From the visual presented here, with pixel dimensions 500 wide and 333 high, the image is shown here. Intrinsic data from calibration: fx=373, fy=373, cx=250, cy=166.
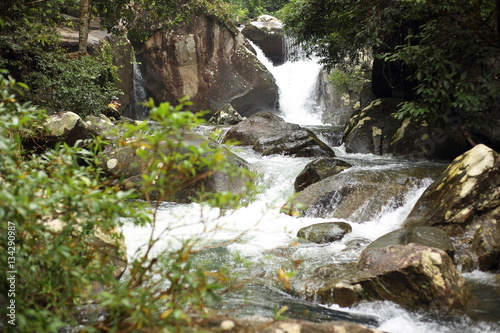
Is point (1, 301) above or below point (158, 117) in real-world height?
below

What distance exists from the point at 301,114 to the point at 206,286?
65.9 ft

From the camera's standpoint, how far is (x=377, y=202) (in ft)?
22.5

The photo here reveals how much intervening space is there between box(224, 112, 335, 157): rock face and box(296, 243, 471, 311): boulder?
661cm

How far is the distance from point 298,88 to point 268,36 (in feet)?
14.5

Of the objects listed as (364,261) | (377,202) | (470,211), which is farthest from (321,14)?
(364,261)

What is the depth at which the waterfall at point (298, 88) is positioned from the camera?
2142 cm

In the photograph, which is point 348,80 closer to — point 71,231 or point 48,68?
point 48,68

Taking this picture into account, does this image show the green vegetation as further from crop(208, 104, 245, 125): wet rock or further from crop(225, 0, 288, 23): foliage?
crop(225, 0, 288, 23): foliage

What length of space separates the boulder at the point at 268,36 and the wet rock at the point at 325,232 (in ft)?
64.6

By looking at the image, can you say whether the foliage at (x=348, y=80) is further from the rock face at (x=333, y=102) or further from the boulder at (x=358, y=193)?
the boulder at (x=358, y=193)

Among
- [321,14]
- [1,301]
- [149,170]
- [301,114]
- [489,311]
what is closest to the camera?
[149,170]

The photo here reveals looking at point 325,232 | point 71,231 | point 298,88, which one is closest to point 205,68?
point 298,88

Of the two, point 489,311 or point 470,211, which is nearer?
point 489,311

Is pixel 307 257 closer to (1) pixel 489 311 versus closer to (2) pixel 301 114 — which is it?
(1) pixel 489 311
